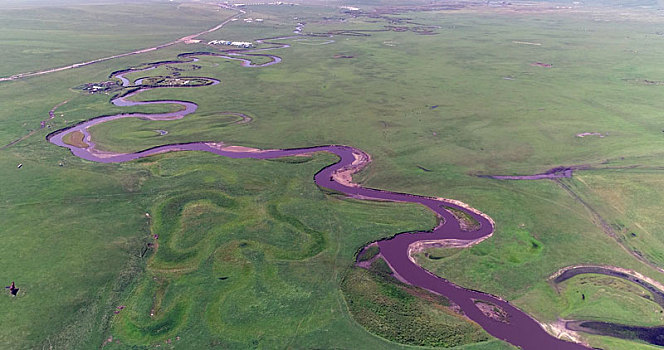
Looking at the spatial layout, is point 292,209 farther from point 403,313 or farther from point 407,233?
point 403,313

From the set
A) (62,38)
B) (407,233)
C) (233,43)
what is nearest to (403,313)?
(407,233)

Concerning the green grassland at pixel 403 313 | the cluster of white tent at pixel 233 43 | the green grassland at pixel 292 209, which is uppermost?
the cluster of white tent at pixel 233 43

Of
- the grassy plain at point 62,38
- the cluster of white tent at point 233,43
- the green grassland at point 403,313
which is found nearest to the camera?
the green grassland at point 403,313

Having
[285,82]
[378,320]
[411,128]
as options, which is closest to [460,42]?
[285,82]

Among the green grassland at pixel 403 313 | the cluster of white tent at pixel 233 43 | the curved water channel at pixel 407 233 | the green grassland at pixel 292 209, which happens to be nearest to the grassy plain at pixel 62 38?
the cluster of white tent at pixel 233 43

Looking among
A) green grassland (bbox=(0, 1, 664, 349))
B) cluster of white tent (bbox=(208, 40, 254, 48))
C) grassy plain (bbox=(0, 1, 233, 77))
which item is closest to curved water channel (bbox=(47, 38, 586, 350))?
green grassland (bbox=(0, 1, 664, 349))

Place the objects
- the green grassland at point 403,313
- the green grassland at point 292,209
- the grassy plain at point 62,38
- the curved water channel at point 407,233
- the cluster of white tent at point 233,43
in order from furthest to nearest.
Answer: the cluster of white tent at point 233,43
the grassy plain at point 62,38
the green grassland at point 292,209
the curved water channel at point 407,233
the green grassland at point 403,313

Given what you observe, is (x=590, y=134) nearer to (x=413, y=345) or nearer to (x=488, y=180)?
(x=488, y=180)

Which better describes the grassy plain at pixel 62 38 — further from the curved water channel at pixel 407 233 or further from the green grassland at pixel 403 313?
the green grassland at pixel 403 313
